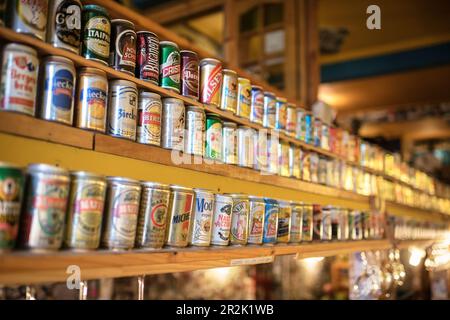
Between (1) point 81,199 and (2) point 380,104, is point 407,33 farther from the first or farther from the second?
(1) point 81,199

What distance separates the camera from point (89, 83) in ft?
3.77

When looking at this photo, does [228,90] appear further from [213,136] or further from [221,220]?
[221,220]

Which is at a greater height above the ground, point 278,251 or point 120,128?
point 120,128

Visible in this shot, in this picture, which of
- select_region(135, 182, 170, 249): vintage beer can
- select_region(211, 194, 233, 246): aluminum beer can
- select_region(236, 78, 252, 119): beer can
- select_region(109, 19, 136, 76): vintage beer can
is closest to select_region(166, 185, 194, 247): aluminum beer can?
select_region(135, 182, 170, 249): vintage beer can

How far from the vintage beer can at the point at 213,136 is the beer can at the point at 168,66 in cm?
21

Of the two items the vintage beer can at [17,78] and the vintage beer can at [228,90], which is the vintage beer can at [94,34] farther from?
the vintage beer can at [228,90]

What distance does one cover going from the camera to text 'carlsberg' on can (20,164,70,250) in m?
0.93

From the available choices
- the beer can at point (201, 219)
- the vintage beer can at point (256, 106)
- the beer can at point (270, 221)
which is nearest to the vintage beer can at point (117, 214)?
the beer can at point (201, 219)

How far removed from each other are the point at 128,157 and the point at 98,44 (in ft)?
1.08

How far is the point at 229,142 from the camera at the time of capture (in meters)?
1.64

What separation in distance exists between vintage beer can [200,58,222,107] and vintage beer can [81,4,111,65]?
425 mm

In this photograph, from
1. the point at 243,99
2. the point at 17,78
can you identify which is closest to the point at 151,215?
the point at 17,78

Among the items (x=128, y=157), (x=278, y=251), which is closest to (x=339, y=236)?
(x=278, y=251)

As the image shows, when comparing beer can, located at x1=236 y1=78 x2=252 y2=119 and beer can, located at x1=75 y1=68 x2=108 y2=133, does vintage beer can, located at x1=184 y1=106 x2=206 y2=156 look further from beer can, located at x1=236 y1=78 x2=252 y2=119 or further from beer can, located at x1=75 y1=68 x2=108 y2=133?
beer can, located at x1=75 y1=68 x2=108 y2=133
